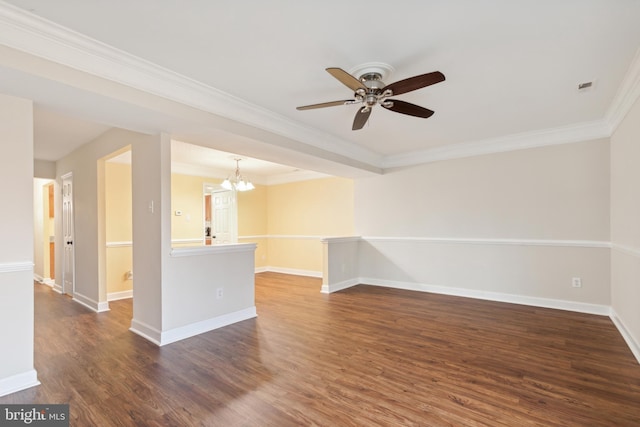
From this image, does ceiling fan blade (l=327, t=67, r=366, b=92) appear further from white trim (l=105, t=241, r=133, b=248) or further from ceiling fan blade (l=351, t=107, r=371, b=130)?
white trim (l=105, t=241, r=133, b=248)

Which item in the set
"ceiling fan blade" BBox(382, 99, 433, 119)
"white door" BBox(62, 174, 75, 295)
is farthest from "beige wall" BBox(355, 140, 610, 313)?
"white door" BBox(62, 174, 75, 295)

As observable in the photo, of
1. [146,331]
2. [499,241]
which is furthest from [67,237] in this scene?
[499,241]

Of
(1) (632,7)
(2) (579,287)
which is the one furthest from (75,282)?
(2) (579,287)

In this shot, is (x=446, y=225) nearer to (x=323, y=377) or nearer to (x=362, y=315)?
(x=362, y=315)

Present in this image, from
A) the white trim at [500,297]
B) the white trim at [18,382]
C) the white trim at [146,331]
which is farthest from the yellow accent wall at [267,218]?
the white trim at [18,382]

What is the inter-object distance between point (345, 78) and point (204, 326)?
9.71 feet

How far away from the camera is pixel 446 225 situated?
509cm

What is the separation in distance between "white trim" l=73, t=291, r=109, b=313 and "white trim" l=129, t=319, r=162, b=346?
3.74 feet

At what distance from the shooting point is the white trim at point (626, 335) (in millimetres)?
2654

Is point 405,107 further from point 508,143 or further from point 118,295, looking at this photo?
point 118,295

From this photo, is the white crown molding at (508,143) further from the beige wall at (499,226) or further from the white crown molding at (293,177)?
the white crown molding at (293,177)

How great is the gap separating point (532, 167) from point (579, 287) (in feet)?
5.59

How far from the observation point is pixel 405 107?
103 inches

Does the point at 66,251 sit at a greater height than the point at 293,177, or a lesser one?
lesser
